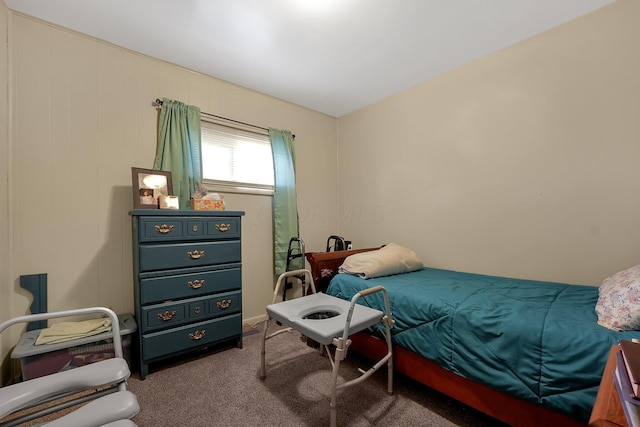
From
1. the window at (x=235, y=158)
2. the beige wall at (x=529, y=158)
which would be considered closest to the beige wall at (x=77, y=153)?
the window at (x=235, y=158)

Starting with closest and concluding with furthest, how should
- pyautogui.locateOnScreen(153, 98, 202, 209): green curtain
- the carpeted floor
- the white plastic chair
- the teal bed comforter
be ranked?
the white plastic chair
the teal bed comforter
the carpeted floor
pyautogui.locateOnScreen(153, 98, 202, 209): green curtain

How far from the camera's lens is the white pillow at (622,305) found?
43.2 inches

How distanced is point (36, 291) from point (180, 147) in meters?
1.44

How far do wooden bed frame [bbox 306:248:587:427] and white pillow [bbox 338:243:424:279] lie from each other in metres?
0.48

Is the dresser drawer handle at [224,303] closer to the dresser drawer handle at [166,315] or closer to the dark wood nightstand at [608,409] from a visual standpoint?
the dresser drawer handle at [166,315]

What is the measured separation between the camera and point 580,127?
6.12 ft

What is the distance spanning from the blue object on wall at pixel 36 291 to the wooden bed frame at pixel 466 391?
2237 millimetres

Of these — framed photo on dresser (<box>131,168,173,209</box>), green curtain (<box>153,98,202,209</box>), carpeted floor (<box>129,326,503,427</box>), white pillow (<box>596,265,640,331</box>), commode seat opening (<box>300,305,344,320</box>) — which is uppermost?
green curtain (<box>153,98,202,209</box>)

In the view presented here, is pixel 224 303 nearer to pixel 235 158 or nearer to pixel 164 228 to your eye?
pixel 164 228

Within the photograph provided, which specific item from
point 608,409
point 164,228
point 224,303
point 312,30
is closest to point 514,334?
point 608,409

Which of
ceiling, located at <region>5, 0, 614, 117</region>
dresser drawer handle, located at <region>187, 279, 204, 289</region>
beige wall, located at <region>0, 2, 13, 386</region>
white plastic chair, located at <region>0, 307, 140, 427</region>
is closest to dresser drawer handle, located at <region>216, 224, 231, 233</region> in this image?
dresser drawer handle, located at <region>187, 279, 204, 289</region>

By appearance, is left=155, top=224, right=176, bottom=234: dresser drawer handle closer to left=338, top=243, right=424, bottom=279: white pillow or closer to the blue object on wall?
the blue object on wall

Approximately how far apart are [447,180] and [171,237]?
2.47 meters

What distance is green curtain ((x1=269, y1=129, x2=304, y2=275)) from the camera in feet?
9.74
